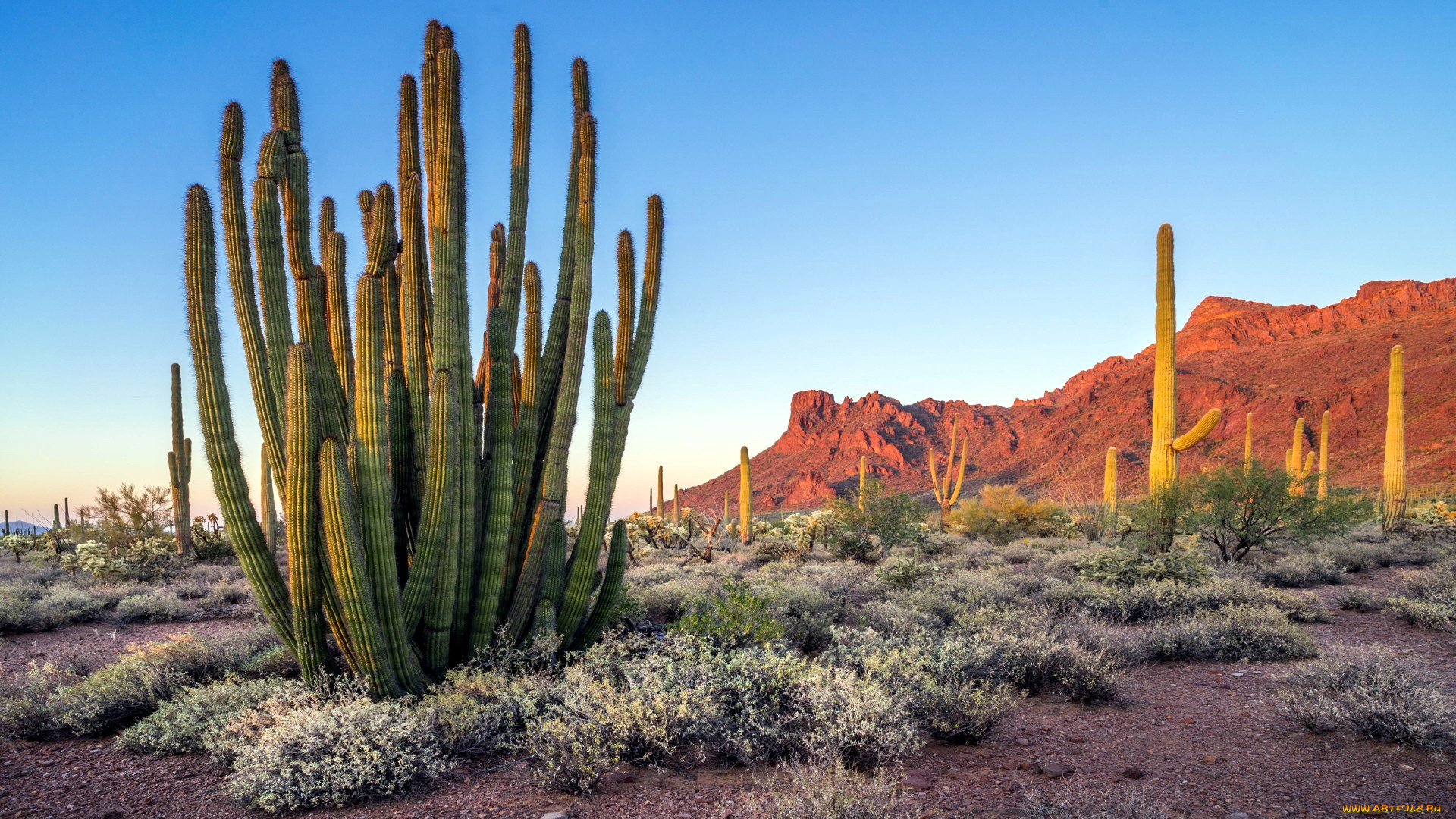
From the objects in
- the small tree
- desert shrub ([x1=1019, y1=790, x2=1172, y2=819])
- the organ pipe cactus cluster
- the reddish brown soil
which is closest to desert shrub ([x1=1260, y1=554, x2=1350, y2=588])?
the small tree

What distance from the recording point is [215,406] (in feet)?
20.7

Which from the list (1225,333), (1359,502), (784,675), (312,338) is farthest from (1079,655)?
(1225,333)

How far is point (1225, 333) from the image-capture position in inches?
4409

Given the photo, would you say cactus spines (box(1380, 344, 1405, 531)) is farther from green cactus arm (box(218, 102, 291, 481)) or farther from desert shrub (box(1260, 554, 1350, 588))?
green cactus arm (box(218, 102, 291, 481))

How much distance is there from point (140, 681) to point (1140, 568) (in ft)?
41.6

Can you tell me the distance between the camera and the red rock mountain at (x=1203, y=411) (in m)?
64.4

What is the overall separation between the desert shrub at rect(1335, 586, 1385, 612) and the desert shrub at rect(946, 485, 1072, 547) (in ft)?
36.9

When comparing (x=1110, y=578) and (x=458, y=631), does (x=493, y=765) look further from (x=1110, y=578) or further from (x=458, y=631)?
(x=1110, y=578)

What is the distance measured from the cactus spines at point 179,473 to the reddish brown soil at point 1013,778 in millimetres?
15930

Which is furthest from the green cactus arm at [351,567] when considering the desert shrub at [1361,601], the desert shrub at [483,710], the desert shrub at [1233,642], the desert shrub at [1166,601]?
the desert shrub at [1361,601]

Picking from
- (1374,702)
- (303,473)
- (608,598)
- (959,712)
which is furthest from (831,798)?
(608,598)

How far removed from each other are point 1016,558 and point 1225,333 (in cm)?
11566

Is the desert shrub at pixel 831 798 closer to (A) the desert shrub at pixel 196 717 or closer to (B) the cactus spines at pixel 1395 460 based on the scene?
(A) the desert shrub at pixel 196 717

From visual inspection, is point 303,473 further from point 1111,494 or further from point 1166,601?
point 1111,494
